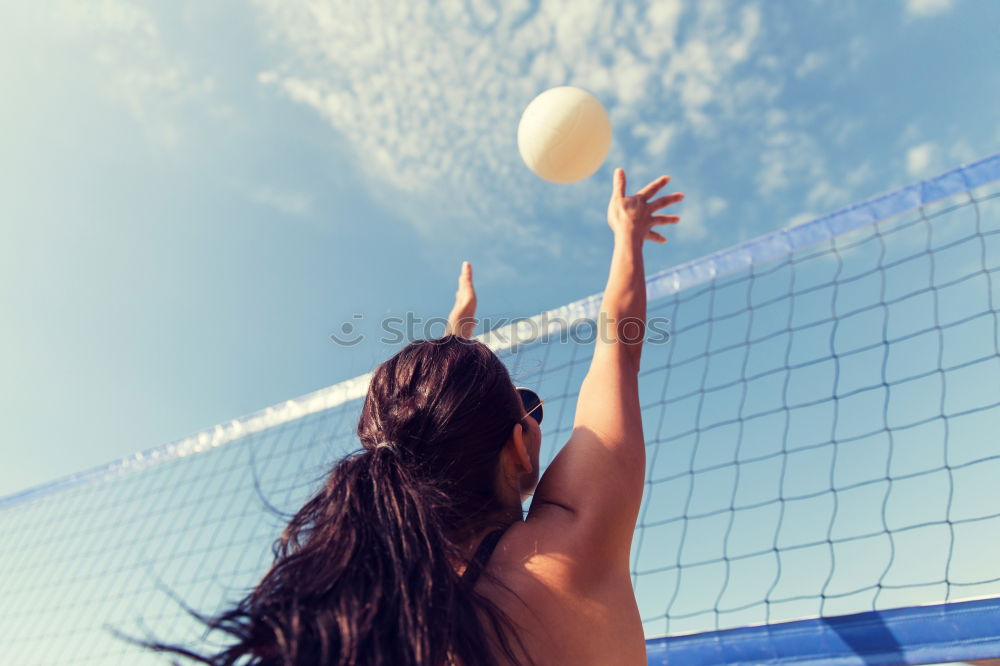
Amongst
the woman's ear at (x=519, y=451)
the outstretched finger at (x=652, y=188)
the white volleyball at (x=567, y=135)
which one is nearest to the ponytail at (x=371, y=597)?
the woman's ear at (x=519, y=451)

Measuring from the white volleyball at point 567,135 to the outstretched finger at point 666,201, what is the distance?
56.2 inches

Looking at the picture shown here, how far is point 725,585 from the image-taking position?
317cm

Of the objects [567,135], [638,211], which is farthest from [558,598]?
[567,135]

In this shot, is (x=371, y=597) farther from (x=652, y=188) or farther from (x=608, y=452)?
(x=652, y=188)

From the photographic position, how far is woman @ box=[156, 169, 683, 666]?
978 mm

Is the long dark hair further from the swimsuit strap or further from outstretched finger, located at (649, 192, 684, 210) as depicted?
outstretched finger, located at (649, 192, 684, 210)

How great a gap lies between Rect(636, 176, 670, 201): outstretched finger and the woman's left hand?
2.54ft

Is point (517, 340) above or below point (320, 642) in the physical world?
above

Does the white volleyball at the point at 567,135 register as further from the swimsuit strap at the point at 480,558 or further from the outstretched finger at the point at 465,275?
the swimsuit strap at the point at 480,558

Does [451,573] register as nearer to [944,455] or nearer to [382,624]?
[382,624]

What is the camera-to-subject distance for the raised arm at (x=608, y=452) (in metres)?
1.15

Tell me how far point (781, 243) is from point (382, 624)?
3500 mm

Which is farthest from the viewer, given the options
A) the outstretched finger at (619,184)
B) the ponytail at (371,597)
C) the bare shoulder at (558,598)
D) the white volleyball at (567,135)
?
the white volleyball at (567,135)

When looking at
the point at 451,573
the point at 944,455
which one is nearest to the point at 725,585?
the point at 944,455
